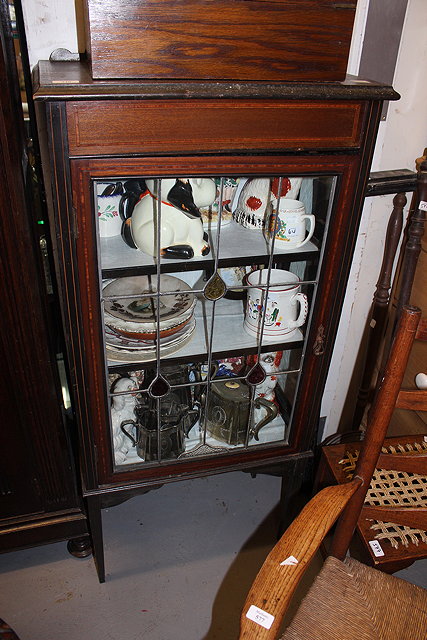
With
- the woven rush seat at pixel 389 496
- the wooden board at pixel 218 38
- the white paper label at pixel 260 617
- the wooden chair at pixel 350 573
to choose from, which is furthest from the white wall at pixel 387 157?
the white paper label at pixel 260 617

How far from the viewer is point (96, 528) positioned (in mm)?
1463

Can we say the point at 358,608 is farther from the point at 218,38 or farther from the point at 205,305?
the point at 218,38

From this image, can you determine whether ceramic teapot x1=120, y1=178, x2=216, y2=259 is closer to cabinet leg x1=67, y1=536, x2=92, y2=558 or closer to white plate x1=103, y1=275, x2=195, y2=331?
white plate x1=103, y1=275, x2=195, y2=331

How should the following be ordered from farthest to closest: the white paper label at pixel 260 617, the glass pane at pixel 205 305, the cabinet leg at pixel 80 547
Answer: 1. the cabinet leg at pixel 80 547
2. the glass pane at pixel 205 305
3. the white paper label at pixel 260 617

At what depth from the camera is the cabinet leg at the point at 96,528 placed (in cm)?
140

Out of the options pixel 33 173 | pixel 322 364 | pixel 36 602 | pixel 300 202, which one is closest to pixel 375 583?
pixel 322 364

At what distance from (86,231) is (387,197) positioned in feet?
3.06

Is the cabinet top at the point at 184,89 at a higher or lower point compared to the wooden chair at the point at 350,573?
higher

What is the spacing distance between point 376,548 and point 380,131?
1.06 metres

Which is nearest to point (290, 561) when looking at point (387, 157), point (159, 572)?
point (159, 572)

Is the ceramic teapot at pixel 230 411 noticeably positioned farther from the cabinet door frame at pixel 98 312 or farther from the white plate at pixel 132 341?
the white plate at pixel 132 341

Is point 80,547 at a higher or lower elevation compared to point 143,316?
lower

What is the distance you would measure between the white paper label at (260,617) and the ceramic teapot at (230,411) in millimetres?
645

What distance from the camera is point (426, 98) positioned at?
1432 millimetres
